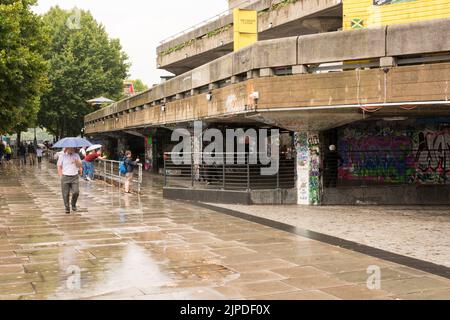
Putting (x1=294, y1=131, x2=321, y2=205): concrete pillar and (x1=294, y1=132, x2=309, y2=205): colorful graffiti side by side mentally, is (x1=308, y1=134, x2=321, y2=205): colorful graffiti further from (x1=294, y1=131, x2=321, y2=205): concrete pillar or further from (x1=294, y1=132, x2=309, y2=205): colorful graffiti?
(x1=294, y1=132, x2=309, y2=205): colorful graffiti

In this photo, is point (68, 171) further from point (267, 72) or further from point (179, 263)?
point (179, 263)

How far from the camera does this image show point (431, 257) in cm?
816

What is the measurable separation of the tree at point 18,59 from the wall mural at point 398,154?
14.4 m

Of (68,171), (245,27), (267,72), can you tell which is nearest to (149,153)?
(245,27)

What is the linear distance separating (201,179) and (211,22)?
1540 cm

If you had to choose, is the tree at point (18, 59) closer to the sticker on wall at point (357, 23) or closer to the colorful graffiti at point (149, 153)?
the colorful graffiti at point (149, 153)

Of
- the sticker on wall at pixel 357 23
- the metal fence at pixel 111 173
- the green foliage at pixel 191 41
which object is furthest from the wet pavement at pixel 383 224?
the green foliage at pixel 191 41

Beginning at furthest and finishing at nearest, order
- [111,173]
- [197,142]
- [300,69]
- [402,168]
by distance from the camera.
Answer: [111,173]
[197,142]
[402,168]
[300,69]

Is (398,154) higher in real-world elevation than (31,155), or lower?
lower

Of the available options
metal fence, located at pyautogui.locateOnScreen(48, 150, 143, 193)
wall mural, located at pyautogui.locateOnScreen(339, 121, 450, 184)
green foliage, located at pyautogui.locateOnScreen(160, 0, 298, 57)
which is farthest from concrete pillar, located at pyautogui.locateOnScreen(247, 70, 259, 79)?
green foliage, located at pyautogui.locateOnScreen(160, 0, 298, 57)

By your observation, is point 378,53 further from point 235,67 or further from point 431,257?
point 431,257

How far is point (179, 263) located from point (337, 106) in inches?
286

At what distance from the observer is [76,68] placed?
46.2 m

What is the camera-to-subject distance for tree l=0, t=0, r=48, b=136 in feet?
72.9
